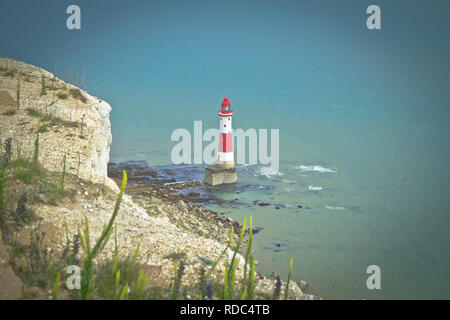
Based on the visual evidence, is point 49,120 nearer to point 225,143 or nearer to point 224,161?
point 224,161

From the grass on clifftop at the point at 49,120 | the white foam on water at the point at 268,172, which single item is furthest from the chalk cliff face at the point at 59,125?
the white foam on water at the point at 268,172

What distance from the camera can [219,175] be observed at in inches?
778

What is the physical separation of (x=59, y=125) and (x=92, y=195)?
149 inches

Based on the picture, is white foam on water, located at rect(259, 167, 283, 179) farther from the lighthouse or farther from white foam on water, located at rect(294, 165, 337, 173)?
the lighthouse

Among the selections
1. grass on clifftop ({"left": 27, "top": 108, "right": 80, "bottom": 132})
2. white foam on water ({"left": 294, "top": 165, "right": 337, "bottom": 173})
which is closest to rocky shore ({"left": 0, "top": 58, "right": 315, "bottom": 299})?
grass on clifftop ({"left": 27, "top": 108, "right": 80, "bottom": 132})

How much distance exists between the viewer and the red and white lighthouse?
20586 millimetres

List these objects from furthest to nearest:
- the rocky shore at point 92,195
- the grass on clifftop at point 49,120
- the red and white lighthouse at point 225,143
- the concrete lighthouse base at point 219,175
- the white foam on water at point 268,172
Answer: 1. the white foam on water at point 268,172
2. the red and white lighthouse at point 225,143
3. the concrete lighthouse base at point 219,175
4. the grass on clifftop at point 49,120
5. the rocky shore at point 92,195

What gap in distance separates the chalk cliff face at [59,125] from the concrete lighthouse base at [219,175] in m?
Answer: 5.70

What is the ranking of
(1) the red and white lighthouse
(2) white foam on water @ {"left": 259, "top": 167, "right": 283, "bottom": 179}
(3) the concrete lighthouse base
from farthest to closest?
1. (2) white foam on water @ {"left": 259, "top": 167, "right": 283, "bottom": 179}
2. (1) the red and white lighthouse
3. (3) the concrete lighthouse base

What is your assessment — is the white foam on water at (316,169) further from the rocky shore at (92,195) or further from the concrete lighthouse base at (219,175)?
the rocky shore at (92,195)

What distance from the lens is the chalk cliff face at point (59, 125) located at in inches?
408

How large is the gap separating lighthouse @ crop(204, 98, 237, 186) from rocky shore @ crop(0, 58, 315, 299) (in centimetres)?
90

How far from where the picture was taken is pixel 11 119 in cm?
1176
